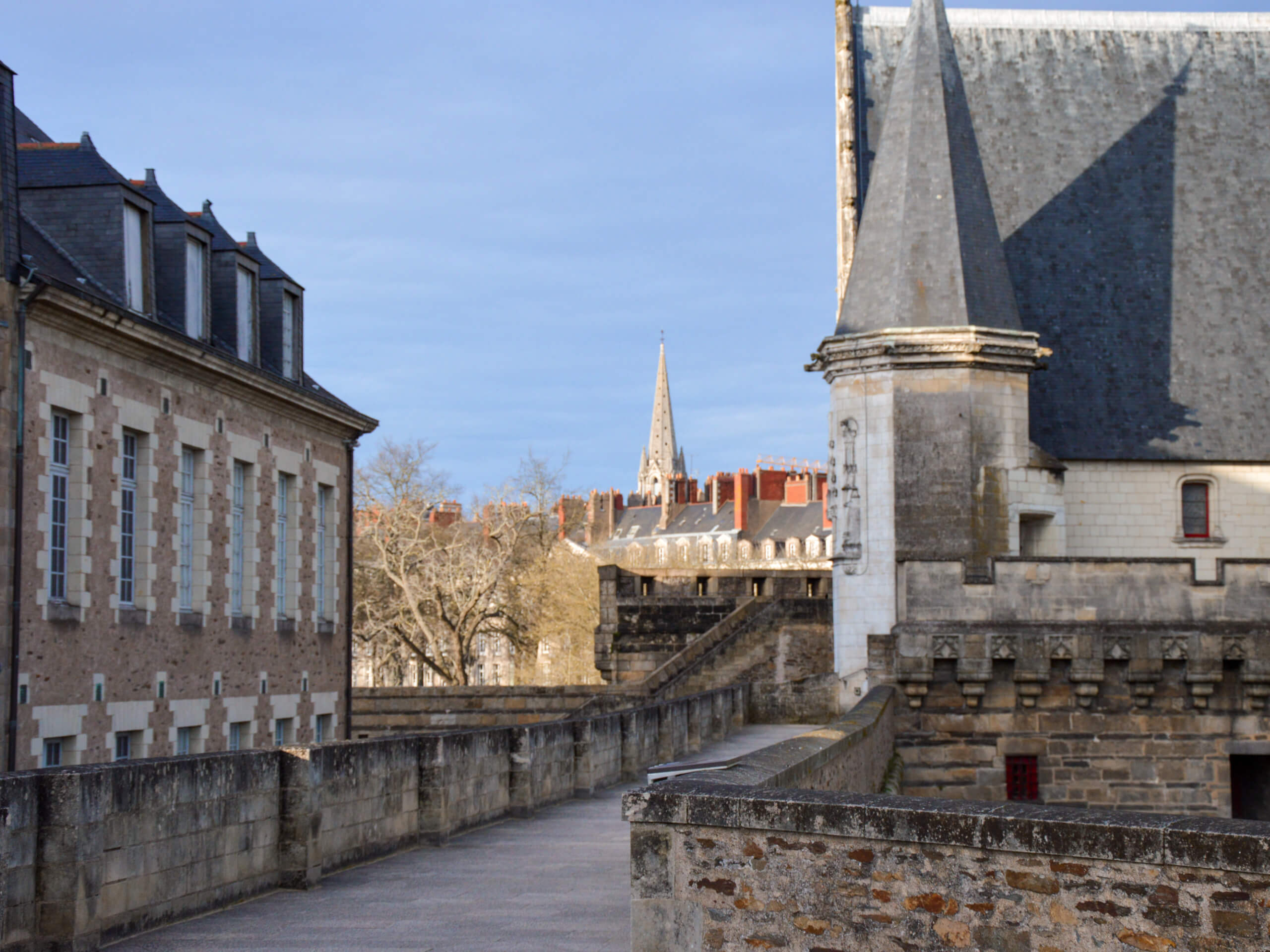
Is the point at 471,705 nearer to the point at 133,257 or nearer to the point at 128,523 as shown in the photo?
the point at 128,523

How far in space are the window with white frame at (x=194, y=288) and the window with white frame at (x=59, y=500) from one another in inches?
115

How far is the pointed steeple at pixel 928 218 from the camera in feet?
71.3

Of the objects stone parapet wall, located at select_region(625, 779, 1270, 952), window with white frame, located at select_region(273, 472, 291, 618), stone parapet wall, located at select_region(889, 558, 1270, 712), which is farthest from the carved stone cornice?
stone parapet wall, located at select_region(625, 779, 1270, 952)

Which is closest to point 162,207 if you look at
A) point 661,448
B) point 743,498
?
point 743,498

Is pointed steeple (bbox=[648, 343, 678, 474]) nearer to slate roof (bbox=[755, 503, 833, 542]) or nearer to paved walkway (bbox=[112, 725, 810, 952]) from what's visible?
slate roof (bbox=[755, 503, 833, 542])

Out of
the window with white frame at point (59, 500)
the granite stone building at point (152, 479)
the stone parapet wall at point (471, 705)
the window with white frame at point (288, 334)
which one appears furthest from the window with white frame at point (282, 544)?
the window with white frame at point (59, 500)

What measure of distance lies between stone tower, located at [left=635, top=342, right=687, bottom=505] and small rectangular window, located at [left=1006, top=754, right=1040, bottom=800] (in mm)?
139107

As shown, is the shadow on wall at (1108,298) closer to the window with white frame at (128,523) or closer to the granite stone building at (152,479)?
the granite stone building at (152,479)

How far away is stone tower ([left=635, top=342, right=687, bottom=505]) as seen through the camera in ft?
528

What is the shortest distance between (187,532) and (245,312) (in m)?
3.22

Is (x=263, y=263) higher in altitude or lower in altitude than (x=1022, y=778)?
higher

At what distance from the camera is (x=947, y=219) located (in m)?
22.3

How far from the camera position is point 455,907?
27.0 feet

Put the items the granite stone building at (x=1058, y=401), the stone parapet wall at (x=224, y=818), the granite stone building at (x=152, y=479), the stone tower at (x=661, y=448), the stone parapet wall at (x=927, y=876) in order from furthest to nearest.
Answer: the stone tower at (x=661, y=448), the granite stone building at (x=1058, y=401), the granite stone building at (x=152, y=479), the stone parapet wall at (x=224, y=818), the stone parapet wall at (x=927, y=876)
